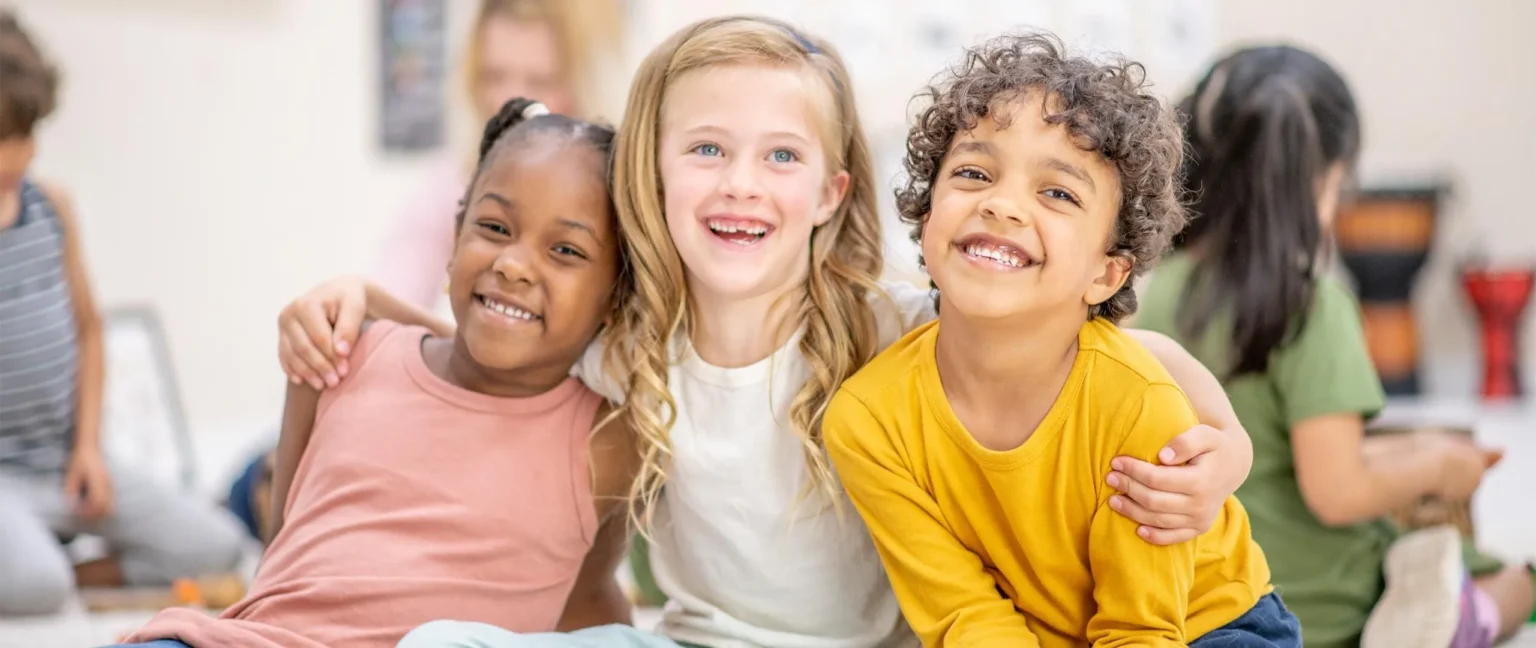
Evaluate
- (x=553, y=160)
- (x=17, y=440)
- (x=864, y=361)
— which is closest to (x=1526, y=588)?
(x=864, y=361)

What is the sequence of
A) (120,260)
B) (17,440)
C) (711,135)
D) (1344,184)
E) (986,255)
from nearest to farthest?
(986,255), (711,135), (1344,184), (17,440), (120,260)

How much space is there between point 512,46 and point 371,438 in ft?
4.36

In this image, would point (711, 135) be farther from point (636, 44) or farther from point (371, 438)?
point (636, 44)

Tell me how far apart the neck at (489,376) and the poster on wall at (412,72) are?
328 centimetres

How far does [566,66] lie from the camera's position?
2.74m

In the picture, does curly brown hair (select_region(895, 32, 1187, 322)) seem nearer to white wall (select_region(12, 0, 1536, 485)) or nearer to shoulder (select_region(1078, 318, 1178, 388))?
shoulder (select_region(1078, 318, 1178, 388))

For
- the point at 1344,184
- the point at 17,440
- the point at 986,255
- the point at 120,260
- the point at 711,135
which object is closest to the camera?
the point at 986,255

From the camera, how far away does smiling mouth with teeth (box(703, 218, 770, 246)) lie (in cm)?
146

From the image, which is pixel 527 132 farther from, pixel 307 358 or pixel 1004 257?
pixel 1004 257

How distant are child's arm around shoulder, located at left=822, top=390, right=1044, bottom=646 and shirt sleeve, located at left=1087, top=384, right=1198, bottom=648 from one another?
0.10m

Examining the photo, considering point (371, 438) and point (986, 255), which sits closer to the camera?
point (986, 255)

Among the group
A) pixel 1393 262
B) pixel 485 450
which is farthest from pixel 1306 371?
pixel 1393 262

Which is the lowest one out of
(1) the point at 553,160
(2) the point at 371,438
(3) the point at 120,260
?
(3) the point at 120,260

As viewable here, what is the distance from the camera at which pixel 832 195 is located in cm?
154
